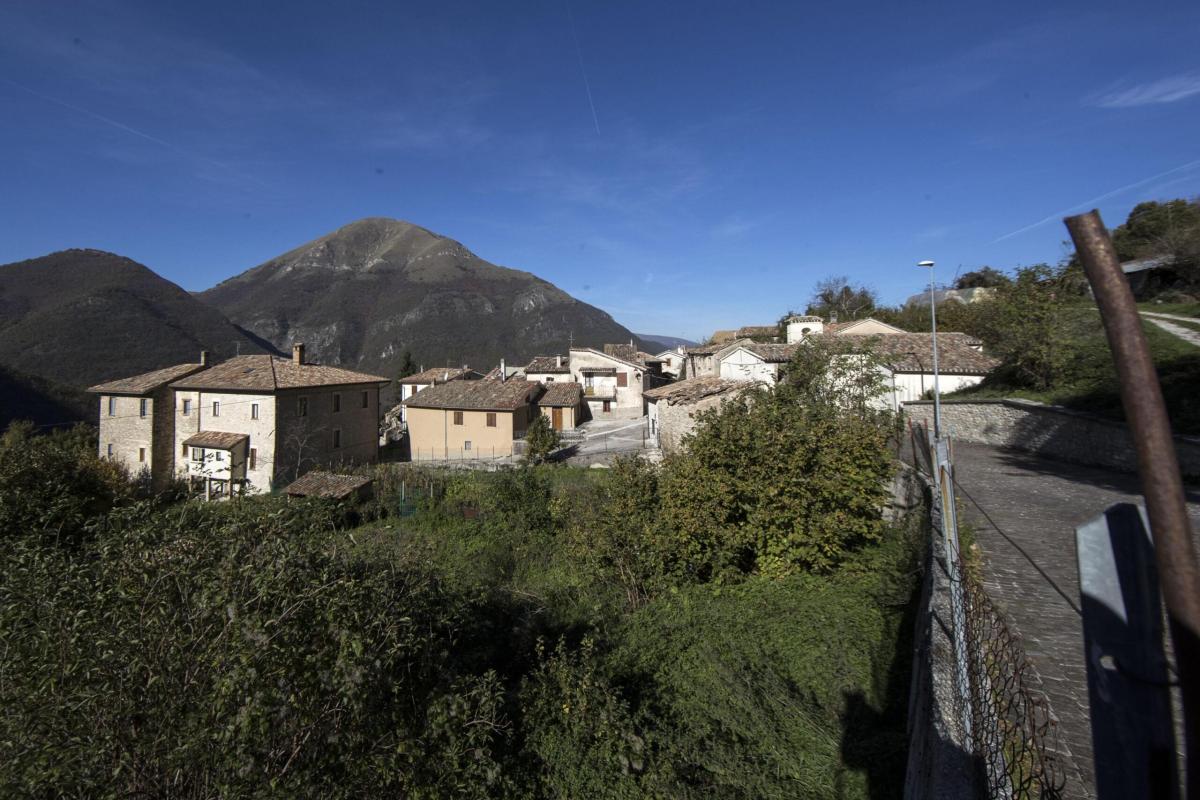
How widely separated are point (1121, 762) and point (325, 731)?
16.5 ft

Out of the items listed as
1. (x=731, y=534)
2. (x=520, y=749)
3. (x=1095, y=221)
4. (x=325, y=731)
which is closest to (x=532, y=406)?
(x=731, y=534)

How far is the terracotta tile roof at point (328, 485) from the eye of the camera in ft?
69.3

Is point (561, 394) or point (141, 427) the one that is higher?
point (561, 394)

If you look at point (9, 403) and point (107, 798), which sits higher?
point (9, 403)

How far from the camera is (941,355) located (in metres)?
28.2

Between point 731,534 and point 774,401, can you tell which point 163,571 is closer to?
point 731,534

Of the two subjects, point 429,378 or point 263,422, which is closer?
point 263,422

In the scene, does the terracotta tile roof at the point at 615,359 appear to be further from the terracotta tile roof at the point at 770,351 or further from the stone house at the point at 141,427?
the stone house at the point at 141,427

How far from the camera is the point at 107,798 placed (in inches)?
147

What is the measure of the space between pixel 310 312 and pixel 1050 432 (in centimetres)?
13972

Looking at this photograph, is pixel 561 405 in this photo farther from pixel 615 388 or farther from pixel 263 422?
Answer: pixel 263 422

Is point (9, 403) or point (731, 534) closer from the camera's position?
point (731, 534)

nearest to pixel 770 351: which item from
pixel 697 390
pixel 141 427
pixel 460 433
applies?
pixel 697 390

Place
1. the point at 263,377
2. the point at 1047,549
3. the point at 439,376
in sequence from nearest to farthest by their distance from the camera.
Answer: the point at 1047,549
the point at 263,377
the point at 439,376
